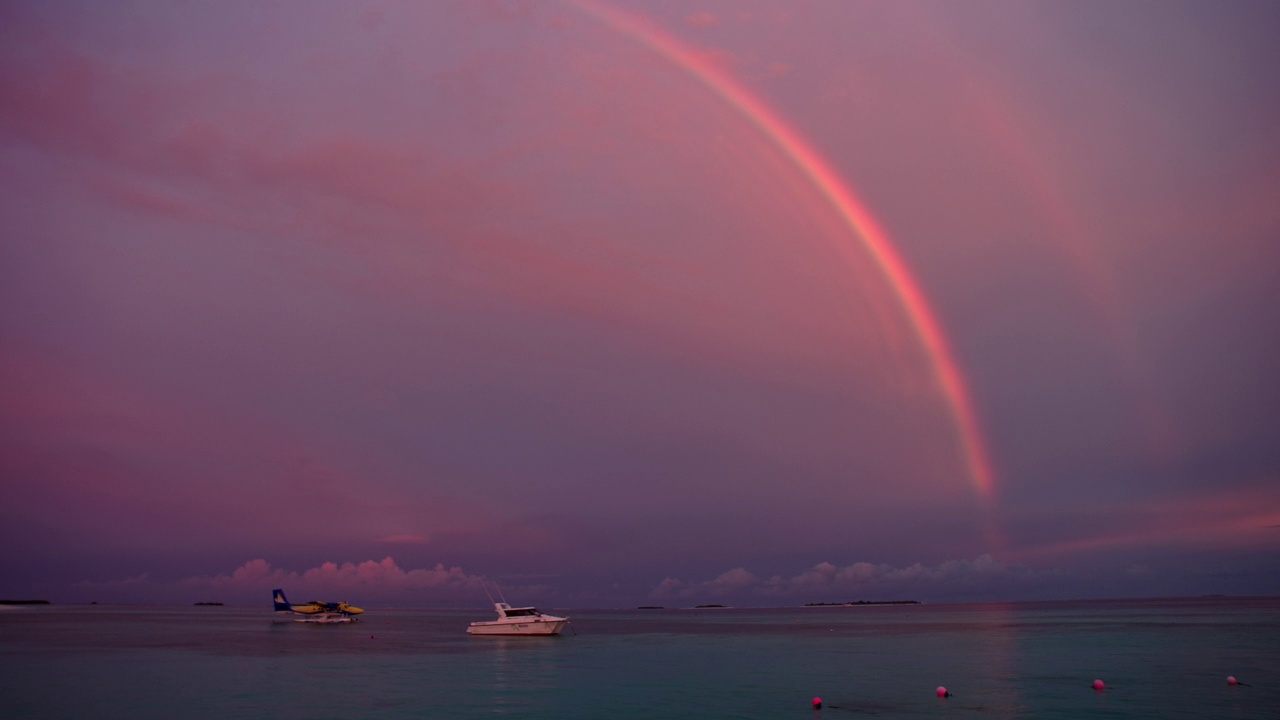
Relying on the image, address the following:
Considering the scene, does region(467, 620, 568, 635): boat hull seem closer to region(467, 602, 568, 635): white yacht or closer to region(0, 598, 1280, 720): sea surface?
region(467, 602, 568, 635): white yacht

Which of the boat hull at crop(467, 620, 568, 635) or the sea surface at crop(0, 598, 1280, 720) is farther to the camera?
the boat hull at crop(467, 620, 568, 635)

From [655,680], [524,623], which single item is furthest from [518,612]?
[655,680]

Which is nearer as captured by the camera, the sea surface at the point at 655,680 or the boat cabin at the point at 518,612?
the sea surface at the point at 655,680

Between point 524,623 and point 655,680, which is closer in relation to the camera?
point 655,680

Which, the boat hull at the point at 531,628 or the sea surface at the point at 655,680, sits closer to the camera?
the sea surface at the point at 655,680

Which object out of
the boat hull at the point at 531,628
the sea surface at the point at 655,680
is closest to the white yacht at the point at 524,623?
the boat hull at the point at 531,628

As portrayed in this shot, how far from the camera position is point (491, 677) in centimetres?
7044

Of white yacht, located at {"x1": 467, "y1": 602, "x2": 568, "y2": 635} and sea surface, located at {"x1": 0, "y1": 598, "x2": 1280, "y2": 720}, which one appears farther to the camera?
white yacht, located at {"x1": 467, "y1": 602, "x2": 568, "y2": 635}

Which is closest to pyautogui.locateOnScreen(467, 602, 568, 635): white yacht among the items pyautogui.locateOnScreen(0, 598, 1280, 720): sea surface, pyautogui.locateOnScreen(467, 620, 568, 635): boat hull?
pyautogui.locateOnScreen(467, 620, 568, 635): boat hull

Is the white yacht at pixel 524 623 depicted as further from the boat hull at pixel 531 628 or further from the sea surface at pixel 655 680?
the sea surface at pixel 655 680

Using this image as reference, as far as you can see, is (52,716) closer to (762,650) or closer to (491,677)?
(491,677)

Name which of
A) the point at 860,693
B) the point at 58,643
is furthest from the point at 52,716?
the point at 58,643

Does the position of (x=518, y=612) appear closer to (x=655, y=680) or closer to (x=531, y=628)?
(x=531, y=628)

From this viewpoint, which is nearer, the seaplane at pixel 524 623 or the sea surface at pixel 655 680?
the sea surface at pixel 655 680
